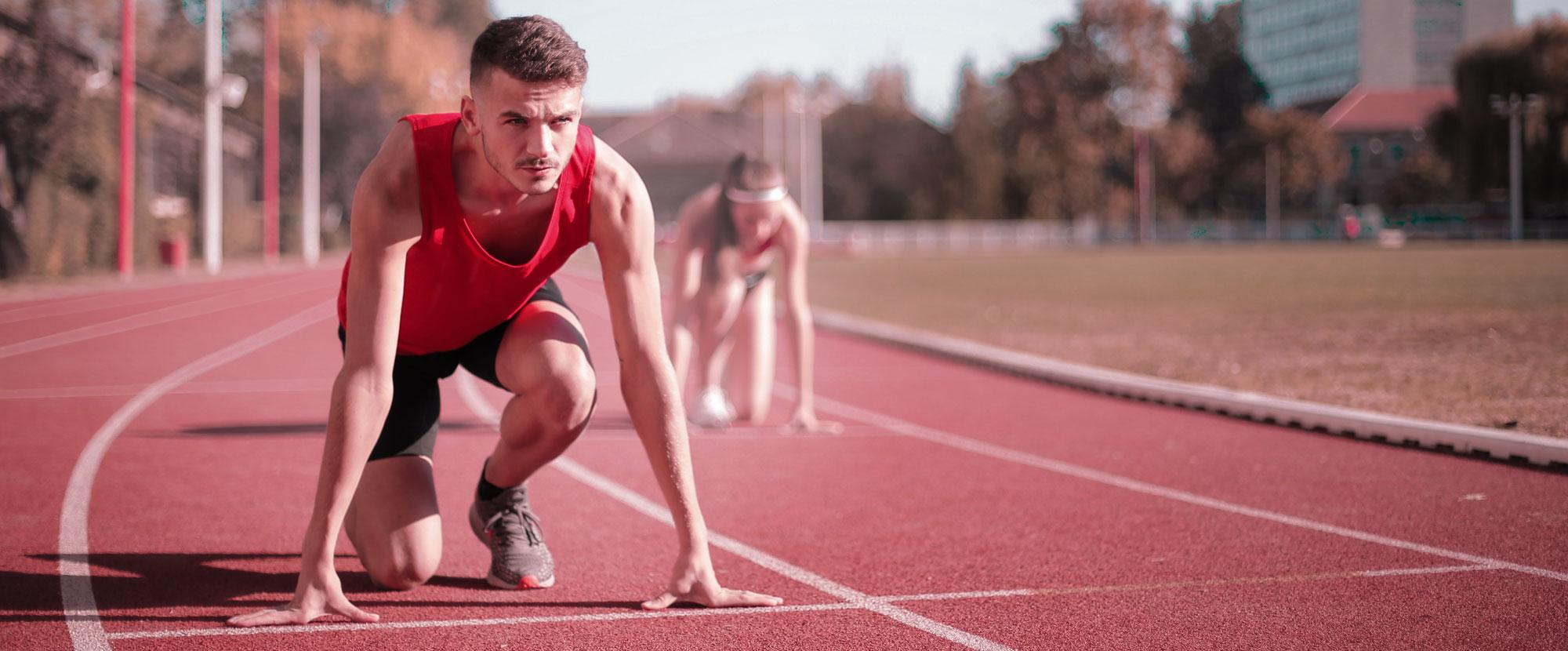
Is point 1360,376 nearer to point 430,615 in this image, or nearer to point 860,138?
point 430,615

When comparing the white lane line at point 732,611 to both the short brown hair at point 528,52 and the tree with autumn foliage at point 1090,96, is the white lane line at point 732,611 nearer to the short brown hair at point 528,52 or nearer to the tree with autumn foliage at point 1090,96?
the short brown hair at point 528,52

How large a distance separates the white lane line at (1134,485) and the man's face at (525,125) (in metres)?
3.54

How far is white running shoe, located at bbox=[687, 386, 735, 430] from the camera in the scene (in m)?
9.05

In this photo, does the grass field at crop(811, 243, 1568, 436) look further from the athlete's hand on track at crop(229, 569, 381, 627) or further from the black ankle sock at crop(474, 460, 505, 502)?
the athlete's hand on track at crop(229, 569, 381, 627)

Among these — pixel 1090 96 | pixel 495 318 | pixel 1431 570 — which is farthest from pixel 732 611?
pixel 1090 96

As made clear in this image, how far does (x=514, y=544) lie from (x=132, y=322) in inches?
622

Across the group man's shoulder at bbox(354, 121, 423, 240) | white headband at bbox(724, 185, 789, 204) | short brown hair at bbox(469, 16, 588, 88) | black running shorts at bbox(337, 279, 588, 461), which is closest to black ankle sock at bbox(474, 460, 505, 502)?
black running shorts at bbox(337, 279, 588, 461)

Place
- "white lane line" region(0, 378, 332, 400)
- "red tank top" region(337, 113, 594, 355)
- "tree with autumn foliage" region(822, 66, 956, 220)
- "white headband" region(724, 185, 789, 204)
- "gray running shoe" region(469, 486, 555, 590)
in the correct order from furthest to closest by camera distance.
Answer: "tree with autumn foliage" region(822, 66, 956, 220) < "white lane line" region(0, 378, 332, 400) < "white headband" region(724, 185, 789, 204) < "gray running shoe" region(469, 486, 555, 590) < "red tank top" region(337, 113, 594, 355)

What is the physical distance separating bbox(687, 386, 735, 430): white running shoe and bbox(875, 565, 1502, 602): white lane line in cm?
455

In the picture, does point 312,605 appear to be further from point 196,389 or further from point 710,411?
point 196,389

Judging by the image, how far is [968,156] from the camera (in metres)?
71.0

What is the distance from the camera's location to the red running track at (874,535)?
4113 millimetres

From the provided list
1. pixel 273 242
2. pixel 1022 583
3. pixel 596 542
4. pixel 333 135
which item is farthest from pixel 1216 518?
pixel 333 135

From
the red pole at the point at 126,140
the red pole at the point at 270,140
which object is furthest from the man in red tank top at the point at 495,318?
the red pole at the point at 270,140
